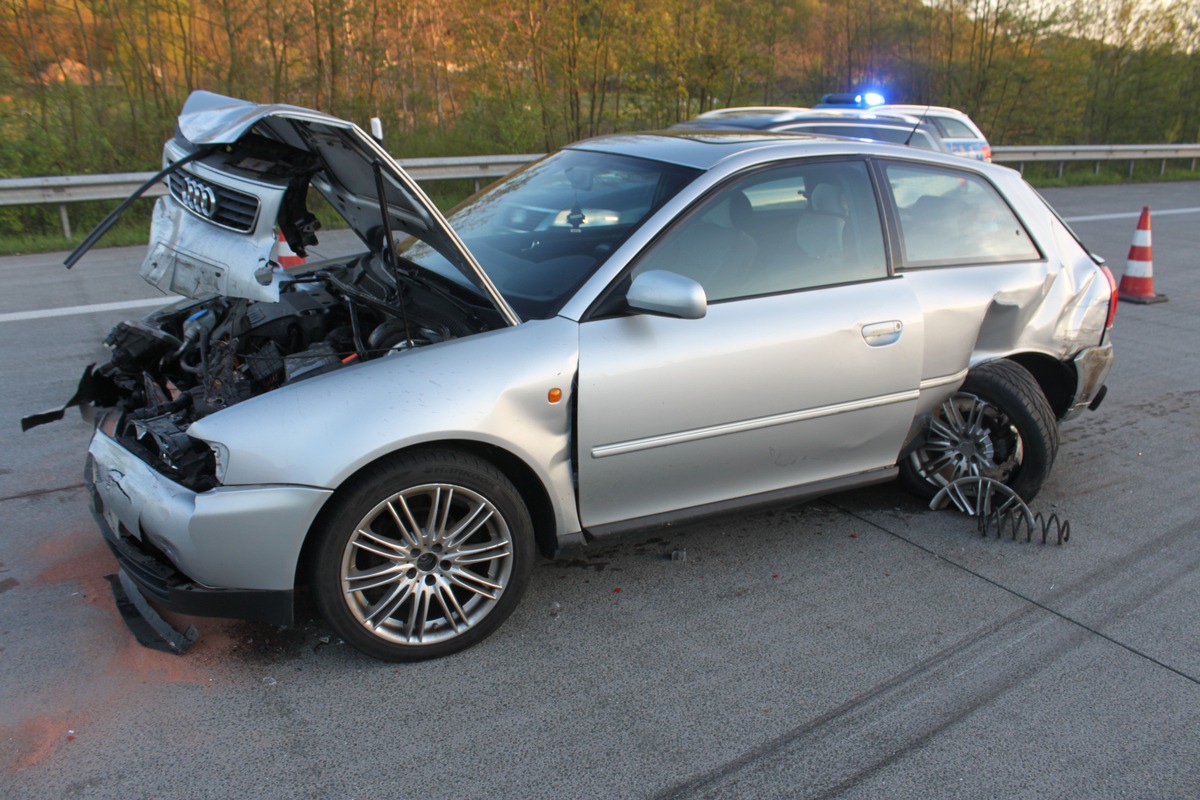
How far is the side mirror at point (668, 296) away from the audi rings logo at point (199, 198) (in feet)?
5.06

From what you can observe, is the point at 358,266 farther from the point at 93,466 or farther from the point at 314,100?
the point at 314,100

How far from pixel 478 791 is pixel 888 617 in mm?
1733

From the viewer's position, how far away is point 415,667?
315 cm

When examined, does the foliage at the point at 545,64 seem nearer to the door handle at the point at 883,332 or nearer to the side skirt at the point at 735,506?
the side skirt at the point at 735,506

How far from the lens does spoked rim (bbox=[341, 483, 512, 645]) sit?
9.95 feet

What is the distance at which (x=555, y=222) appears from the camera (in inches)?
156

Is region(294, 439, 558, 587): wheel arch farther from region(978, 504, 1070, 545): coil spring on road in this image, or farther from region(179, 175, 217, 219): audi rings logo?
region(978, 504, 1070, 545): coil spring on road

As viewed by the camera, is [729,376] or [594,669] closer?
[594,669]

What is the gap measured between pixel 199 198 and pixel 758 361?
215 centimetres

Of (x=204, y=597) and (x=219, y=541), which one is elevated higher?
(x=219, y=541)

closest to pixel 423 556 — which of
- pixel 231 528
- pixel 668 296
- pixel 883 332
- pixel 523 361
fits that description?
pixel 231 528

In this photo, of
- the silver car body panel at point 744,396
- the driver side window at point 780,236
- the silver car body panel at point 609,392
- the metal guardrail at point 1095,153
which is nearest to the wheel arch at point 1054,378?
the silver car body panel at point 609,392

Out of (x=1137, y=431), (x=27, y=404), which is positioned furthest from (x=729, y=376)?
(x=27, y=404)

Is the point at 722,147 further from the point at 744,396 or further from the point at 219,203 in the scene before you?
the point at 219,203
